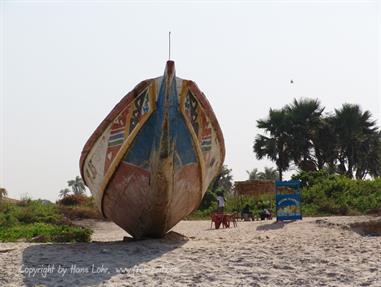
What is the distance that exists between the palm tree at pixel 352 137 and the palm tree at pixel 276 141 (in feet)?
9.73

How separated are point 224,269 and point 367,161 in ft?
83.9

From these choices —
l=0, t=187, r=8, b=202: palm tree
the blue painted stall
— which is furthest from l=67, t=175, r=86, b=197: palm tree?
the blue painted stall

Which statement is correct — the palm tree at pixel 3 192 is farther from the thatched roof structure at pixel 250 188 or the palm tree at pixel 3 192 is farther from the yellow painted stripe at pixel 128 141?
the yellow painted stripe at pixel 128 141

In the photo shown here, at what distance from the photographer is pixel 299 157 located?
30.6 m

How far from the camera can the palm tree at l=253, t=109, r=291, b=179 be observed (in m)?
30.8

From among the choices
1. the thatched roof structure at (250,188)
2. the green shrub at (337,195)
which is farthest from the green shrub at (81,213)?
the green shrub at (337,195)

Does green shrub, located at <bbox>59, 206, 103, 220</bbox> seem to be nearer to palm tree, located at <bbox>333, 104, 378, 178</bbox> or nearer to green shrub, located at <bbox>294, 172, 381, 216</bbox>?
green shrub, located at <bbox>294, 172, 381, 216</bbox>

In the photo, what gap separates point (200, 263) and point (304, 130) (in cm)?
2366

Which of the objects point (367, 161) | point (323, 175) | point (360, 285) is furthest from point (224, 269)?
point (367, 161)

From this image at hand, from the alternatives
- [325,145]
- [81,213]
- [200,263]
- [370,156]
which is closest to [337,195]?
[325,145]

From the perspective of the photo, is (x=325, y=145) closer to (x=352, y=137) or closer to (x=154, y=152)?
(x=352, y=137)

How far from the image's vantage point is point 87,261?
27.5 ft

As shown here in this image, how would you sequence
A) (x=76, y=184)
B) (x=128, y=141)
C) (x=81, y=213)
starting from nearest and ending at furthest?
(x=128, y=141), (x=81, y=213), (x=76, y=184)

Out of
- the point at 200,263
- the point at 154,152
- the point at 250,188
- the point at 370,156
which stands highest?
the point at 370,156
